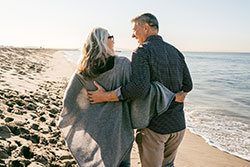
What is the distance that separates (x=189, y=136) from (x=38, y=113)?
3581mm

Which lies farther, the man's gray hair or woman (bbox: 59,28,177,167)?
the man's gray hair

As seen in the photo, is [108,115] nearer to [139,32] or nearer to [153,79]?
[153,79]

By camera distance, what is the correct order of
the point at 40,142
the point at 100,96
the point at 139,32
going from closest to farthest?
1. the point at 100,96
2. the point at 139,32
3. the point at 40,142

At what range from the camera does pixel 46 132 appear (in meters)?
3.88

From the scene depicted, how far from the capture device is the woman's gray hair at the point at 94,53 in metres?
2.12

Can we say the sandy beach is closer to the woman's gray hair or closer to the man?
the man

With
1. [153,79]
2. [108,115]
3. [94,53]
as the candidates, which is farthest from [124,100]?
[94,53]

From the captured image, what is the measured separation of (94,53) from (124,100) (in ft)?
1.67

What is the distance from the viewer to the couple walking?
84.4 inches

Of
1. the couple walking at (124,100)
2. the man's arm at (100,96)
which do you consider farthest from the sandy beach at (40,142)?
the man's arm at (100,96)

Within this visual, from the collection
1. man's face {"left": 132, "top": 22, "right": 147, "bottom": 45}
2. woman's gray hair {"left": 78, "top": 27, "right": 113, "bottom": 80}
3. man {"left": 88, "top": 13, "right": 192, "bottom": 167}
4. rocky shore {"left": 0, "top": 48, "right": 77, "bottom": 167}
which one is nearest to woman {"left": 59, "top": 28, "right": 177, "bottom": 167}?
woman's gray hair {"left": 78, "top": 27, "right": 113, "bottom": 80}

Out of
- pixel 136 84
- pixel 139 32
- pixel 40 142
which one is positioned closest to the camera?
pixel 136 84

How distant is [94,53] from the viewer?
2125 mm

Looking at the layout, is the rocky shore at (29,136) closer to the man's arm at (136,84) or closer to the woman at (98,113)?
the woman at (98,113)
